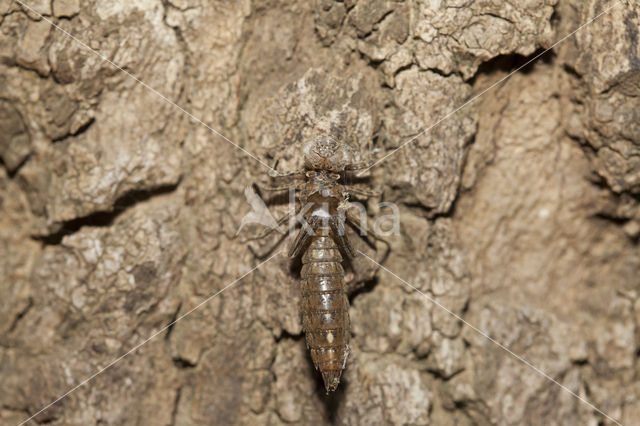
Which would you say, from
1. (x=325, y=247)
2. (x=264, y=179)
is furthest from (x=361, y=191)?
(x=264, y=179)

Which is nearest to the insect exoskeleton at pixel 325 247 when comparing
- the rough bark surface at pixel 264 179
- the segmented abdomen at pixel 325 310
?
the segmented abdomen at pixel 325 310

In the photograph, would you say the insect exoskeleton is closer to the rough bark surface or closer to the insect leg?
the insect leg

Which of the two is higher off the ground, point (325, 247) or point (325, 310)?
point (325, 247)

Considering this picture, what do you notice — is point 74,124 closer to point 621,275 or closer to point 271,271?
point 271,271

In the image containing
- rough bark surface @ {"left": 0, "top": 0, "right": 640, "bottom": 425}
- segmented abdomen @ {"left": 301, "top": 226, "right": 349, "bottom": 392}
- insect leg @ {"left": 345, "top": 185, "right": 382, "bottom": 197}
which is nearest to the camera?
segmented abdomen @ {"left": 301, "top": 226, "right": 349, "bottom": 392}

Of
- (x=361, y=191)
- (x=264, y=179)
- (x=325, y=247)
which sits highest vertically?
(x=361, y=191)

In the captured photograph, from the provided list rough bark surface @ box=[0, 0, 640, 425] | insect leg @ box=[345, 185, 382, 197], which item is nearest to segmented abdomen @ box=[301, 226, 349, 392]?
rough bark surface @ box=[0, 0, 640, 425]

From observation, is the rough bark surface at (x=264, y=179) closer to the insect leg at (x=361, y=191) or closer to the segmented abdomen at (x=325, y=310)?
the insect leg at (x=361, y=191)

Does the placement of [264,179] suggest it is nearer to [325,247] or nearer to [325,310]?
[325,247]
